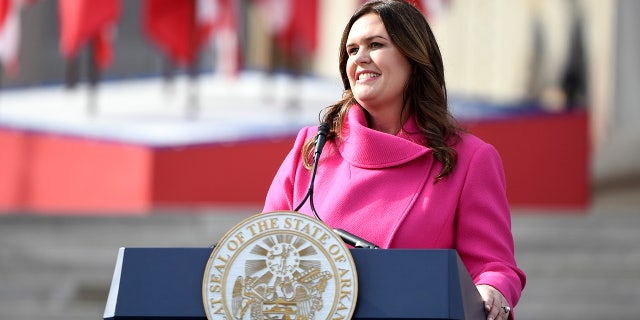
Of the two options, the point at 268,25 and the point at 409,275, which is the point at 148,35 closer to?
the point at 268,25

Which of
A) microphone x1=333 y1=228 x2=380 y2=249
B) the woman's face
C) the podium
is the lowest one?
the podium

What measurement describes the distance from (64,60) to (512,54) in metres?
3.65

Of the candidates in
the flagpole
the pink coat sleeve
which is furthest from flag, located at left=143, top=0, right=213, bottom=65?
the pink coat sleeve

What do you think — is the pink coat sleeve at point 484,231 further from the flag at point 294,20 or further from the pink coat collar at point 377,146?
the flag at point 294,20

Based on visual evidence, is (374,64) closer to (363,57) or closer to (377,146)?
(363,57)

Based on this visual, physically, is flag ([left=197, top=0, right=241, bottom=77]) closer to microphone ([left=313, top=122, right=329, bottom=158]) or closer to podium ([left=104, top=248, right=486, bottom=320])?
microphone ([left=313, top=122, right=329, bottom=158])

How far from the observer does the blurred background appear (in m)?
9.75

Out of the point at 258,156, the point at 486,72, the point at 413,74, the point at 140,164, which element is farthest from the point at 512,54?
the point at 413,74

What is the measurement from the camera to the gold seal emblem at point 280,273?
83.0 inches

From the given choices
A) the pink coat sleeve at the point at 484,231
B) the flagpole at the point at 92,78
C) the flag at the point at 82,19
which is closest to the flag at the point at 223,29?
the flag at the point at 82,19

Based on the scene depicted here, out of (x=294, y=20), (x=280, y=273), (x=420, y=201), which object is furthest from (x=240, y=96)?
(x=280, y=273)

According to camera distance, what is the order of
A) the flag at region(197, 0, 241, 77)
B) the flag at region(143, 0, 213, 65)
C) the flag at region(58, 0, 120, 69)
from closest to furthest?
1. the flag at region(58, 0, 120, 69)
2. the flag at region(143, 0, 213, 65)
3. the flag at region(197, 0, 241, 77)

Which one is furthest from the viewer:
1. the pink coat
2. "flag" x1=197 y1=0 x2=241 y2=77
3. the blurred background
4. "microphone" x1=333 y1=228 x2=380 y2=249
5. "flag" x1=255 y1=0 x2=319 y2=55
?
"flag" x1=255 y1=0 x2=319 y2=55

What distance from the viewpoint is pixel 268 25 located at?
1123 centimetres
